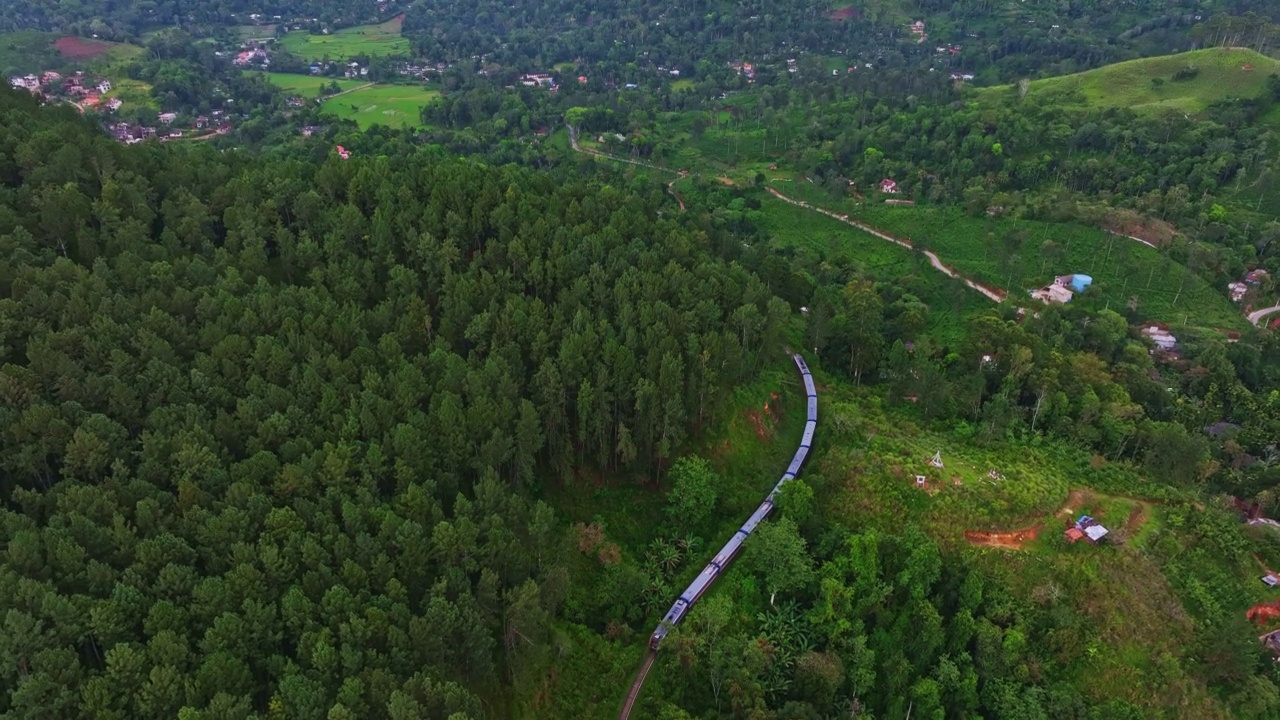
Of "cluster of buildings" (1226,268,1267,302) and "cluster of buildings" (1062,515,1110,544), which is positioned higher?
"cluster of buildings" (1062,515,1110,544)

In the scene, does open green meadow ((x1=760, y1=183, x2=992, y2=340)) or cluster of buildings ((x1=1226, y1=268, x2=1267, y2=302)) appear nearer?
open green meadow ((x1=760, y1=183, x2=992, y2=340))

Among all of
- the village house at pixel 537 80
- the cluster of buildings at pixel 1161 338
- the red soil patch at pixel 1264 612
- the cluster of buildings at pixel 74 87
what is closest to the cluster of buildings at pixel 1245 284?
the cluster of buildings at pixel 1161 338

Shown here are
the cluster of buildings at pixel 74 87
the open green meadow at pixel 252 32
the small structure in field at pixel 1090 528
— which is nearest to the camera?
the small structure in field at pixel 1090 528

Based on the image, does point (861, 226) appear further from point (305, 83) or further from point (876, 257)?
point (305, 83)

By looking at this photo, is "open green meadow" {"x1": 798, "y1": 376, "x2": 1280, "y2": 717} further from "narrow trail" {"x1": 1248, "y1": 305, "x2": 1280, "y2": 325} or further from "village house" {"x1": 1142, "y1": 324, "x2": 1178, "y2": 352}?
"narrow trail" {"x1": 1248, "y1": 305, "x2": 1280, "y2": 325}

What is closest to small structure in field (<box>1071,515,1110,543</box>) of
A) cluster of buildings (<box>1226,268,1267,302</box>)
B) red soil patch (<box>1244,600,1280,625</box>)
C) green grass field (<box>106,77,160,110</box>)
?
red soil patch (<box>1244,600,1280,625</box>)

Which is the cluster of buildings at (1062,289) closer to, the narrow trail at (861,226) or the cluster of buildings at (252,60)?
the narrow trail at (861,226)
